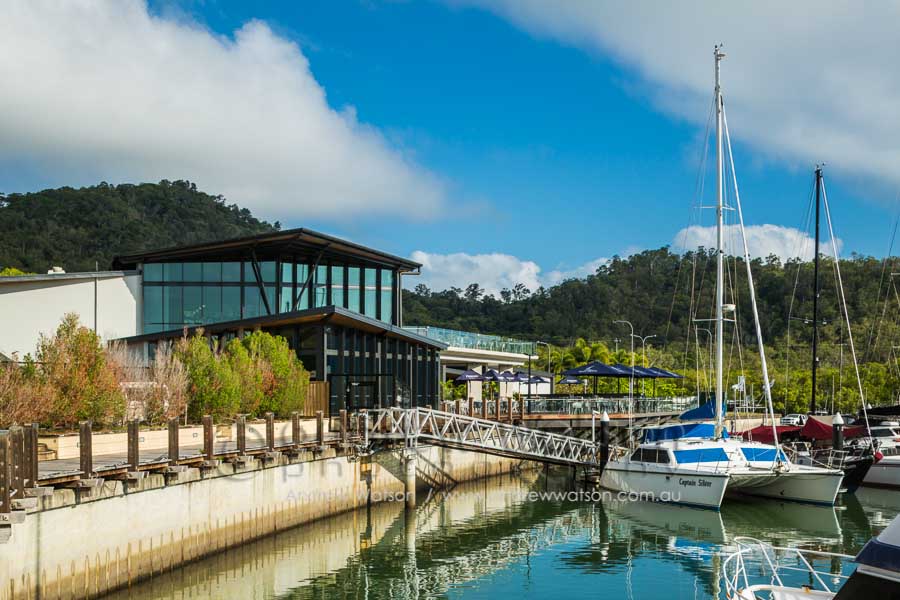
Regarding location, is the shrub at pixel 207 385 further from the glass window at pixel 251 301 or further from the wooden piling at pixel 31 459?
the glass window at pixel 251 301

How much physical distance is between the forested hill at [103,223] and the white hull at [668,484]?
59.6 m

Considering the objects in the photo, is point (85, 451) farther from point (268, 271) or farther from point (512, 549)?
point (268, 271)

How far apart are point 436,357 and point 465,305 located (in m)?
90.2

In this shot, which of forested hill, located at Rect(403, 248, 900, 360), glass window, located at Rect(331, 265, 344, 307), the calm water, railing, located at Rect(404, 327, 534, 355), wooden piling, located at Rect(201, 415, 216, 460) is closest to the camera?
the calm water

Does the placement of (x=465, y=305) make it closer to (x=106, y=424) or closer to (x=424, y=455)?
(x=424, y=455)

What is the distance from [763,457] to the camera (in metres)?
34.4

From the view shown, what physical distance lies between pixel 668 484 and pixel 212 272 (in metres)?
24.4

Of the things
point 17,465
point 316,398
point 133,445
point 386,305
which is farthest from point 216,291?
point 17,465

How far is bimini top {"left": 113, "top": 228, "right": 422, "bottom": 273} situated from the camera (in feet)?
142

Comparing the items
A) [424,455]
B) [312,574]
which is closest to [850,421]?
[424,455]

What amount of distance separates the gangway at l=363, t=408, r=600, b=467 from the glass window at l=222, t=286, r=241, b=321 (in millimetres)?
13454

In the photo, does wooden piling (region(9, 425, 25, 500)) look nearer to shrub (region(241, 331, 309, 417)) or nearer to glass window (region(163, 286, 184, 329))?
shrub (region(241, 331, 309, 417))

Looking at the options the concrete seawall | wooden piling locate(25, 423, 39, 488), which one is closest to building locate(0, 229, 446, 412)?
the concrete seawall

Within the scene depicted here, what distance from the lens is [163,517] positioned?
21062 mm
